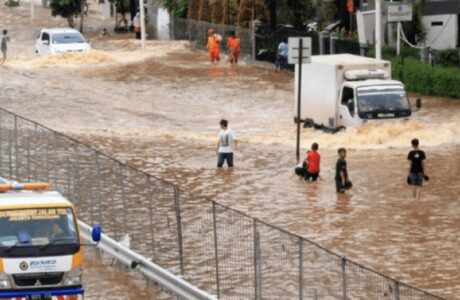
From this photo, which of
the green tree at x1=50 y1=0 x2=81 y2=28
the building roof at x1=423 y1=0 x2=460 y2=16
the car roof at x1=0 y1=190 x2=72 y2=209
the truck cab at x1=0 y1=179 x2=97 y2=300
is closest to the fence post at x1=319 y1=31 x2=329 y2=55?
the building roof at x1=423 y1=0 x2=460 y2=16

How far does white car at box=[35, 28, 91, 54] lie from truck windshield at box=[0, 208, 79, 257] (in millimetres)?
43016

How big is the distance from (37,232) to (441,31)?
123ft

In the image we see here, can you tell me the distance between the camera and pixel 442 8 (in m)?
55.0

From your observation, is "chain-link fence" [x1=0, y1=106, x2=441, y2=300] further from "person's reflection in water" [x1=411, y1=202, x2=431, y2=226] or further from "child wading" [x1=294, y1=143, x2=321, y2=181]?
"person's reflection in water" [x1=411, y1=202, x2=431, y2=226]

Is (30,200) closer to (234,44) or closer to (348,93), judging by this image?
(348,93)

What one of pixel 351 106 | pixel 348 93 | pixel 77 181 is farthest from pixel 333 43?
pixel 77 181

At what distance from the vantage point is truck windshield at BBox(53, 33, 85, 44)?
6338 centimetres

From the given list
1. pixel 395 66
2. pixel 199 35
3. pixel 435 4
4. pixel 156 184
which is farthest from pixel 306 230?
pixel 199 35

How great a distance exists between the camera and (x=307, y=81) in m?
40.9

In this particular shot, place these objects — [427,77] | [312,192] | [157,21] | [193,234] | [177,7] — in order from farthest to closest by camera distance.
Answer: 1. [157,21]
2. [177,7]
3. [427,77]
4. [312,192]
5. [193,234]

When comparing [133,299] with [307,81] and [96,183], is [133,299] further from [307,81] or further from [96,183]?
[307,81]

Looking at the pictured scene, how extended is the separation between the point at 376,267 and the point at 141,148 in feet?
54.2

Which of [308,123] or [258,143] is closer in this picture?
[258,143]

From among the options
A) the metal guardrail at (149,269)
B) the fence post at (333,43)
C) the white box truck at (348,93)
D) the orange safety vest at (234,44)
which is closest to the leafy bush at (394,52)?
the fence post at (333,43)
